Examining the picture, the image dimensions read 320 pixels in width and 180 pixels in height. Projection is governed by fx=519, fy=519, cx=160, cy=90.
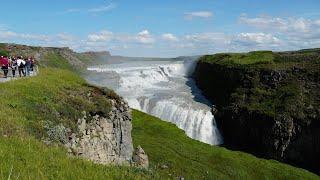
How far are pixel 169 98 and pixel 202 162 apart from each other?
49.8m

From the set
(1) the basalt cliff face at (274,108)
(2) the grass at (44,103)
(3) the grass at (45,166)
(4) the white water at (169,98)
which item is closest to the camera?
(3) the grass at (45,166)

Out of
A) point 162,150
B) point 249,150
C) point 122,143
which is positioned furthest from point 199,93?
point 122,143

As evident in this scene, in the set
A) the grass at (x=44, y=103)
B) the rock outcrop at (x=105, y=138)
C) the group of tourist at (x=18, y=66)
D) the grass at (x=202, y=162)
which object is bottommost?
the grass at (x=202, y=162)

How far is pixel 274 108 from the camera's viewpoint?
97500mm

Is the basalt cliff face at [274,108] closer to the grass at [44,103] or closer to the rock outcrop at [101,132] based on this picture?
the rock outcrop at [101,132]

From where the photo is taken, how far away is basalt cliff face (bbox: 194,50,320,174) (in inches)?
3583

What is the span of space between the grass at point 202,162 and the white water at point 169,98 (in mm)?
23344

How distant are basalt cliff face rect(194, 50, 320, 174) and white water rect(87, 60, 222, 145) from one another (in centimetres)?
378

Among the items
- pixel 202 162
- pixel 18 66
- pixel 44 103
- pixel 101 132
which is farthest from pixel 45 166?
pixel 202 162

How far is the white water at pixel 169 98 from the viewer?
323 feet

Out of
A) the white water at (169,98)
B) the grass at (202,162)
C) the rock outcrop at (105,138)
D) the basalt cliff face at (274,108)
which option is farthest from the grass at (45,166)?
the white water at (169,98)

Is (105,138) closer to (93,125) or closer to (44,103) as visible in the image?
(93,125)

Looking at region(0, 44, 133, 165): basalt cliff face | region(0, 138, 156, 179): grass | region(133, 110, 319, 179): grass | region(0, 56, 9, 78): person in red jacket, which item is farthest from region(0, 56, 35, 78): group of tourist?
region(0, 138, 156, 179): grass

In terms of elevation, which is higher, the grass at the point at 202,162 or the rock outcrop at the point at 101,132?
the rock outcrop at the point at 101,132
